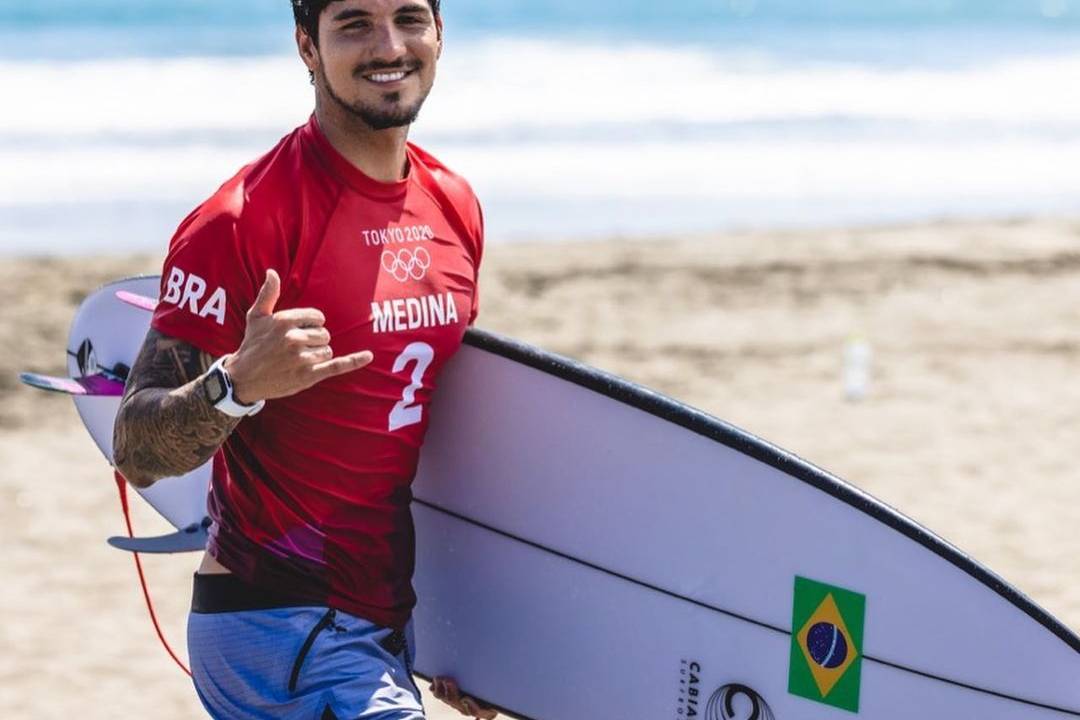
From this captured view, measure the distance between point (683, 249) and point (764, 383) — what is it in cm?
302

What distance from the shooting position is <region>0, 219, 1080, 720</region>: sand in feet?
18.8

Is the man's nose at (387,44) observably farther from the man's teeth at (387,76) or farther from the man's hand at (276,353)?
the man's hand at (276,353)

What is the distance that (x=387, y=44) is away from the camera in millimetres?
2684

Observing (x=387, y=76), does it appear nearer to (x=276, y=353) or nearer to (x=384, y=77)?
(x=384, y=77)

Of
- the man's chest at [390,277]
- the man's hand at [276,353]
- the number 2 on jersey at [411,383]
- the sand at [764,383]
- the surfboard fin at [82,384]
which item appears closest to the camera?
the man's hand at [276,353]

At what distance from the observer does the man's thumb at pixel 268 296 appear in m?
2.39

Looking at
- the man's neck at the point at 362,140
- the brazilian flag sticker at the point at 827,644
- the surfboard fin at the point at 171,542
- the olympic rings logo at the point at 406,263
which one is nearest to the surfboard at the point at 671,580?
the brazilian flag sticker at the point at 827,644

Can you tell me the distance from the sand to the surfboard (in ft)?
6.52

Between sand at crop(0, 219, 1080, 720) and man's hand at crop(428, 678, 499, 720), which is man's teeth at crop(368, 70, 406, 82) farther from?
sand at crop(0, 219, 1080, 720)

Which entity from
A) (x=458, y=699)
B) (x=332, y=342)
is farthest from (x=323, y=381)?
(x=458, y=699)

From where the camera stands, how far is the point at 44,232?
12828mm

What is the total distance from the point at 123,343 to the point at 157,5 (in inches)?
1249

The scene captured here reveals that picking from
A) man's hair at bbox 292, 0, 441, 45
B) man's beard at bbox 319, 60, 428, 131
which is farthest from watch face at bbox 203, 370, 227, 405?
Answer: man's hair at bbox 292, 0, 441, 45

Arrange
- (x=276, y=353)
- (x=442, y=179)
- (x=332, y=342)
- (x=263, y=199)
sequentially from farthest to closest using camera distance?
(x=442, y=179), (x=332, y=342), (x=263, y=199), (x=276, y=353)
